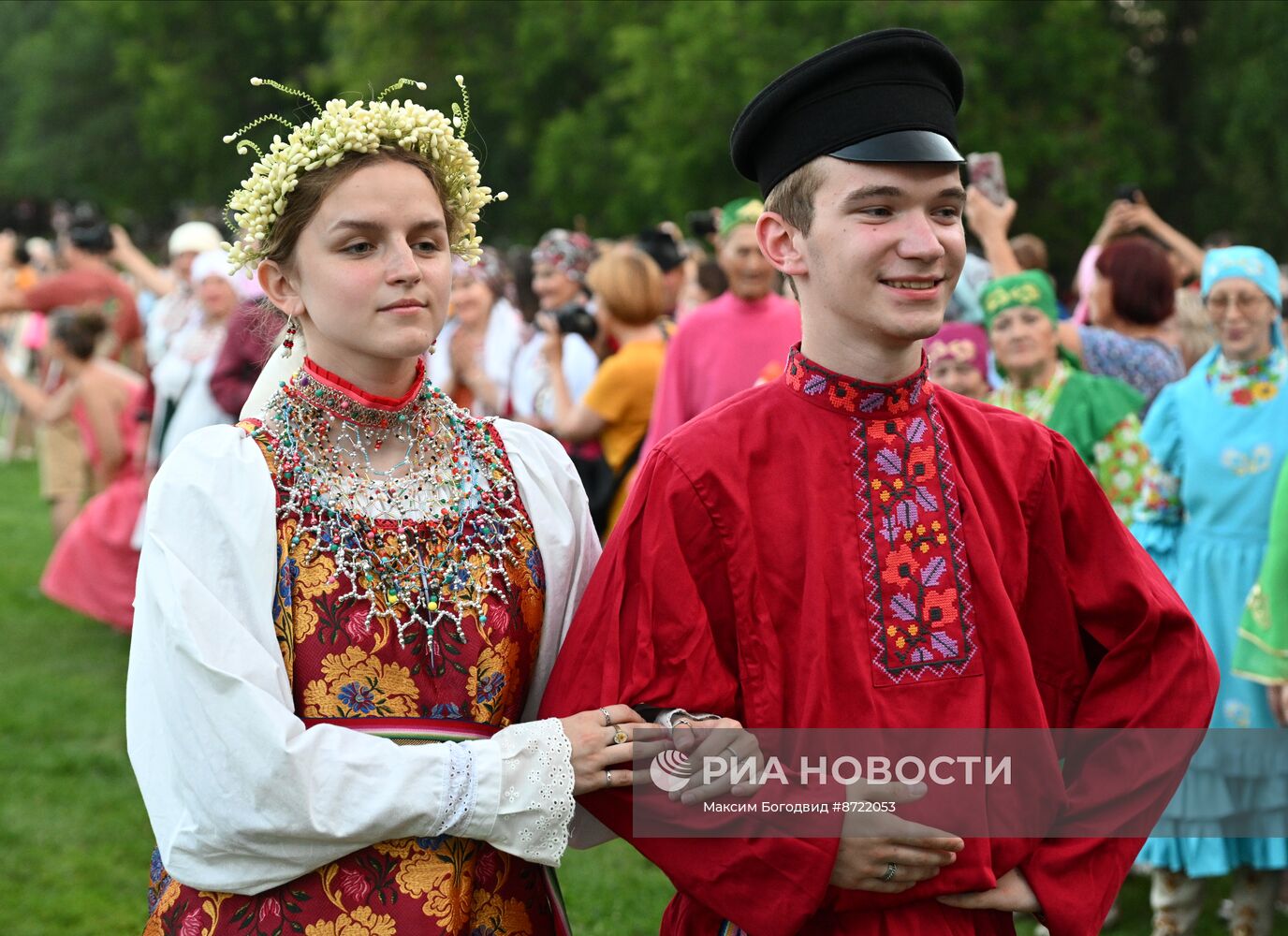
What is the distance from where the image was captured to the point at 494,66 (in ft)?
110

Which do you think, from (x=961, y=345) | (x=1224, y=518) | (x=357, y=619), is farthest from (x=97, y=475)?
(x=357, y=619)

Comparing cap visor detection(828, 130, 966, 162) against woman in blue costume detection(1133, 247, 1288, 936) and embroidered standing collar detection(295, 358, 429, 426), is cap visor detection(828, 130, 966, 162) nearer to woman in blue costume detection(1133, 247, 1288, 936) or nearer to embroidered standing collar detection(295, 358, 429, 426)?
embroidered standing collar detection(295, 358, 429, 426)

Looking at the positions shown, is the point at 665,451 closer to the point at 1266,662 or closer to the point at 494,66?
the point at 1266,662

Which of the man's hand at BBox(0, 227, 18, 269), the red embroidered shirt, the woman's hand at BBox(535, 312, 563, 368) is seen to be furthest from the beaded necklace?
the man's hand at BBox(0, 227, 18, 269)

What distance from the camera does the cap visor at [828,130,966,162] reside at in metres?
2.54

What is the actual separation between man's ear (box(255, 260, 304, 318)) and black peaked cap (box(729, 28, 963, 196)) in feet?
2.82

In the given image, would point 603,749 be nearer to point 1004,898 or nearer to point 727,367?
point 1004,898

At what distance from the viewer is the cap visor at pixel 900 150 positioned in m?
2.54

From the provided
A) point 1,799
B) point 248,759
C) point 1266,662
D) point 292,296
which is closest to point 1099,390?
point 1266,662

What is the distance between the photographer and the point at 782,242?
2723 mm

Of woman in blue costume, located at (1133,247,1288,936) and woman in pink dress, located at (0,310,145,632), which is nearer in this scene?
woman in blue costume, located at (1133,247,1288,936)

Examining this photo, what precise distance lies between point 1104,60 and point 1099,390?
18281 mm
